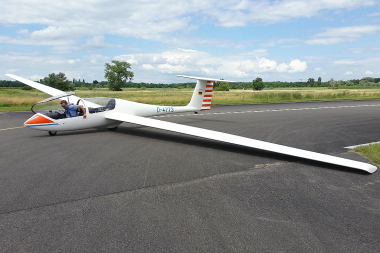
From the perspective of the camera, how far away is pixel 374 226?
4828 mm

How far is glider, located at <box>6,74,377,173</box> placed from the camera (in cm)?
894

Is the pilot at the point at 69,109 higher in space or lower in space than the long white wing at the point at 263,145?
higher

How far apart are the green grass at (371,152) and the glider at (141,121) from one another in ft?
4.61

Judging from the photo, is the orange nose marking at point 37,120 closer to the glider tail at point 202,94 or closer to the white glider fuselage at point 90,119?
the white glider fuselage at point 90,119

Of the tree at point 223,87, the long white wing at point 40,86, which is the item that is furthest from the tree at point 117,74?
the long white wing at point 40,86

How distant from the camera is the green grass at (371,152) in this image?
893 cm

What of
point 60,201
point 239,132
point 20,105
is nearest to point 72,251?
point 60,201

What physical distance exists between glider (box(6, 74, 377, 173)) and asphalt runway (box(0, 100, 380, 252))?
310mm

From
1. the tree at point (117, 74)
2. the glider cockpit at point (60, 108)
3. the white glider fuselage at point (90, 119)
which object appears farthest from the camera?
the tree at point (117, 74)

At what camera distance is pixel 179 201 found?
566 cm

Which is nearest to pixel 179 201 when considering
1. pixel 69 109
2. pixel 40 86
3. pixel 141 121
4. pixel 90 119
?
pixel 141 121

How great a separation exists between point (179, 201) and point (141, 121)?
24.6ft

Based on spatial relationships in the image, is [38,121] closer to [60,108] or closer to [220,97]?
[60,108]

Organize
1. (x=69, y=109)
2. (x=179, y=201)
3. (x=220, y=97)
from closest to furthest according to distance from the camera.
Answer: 1. (x=179, y=201)
2. (x=69, y=109)
3. (x=220, y=97)
